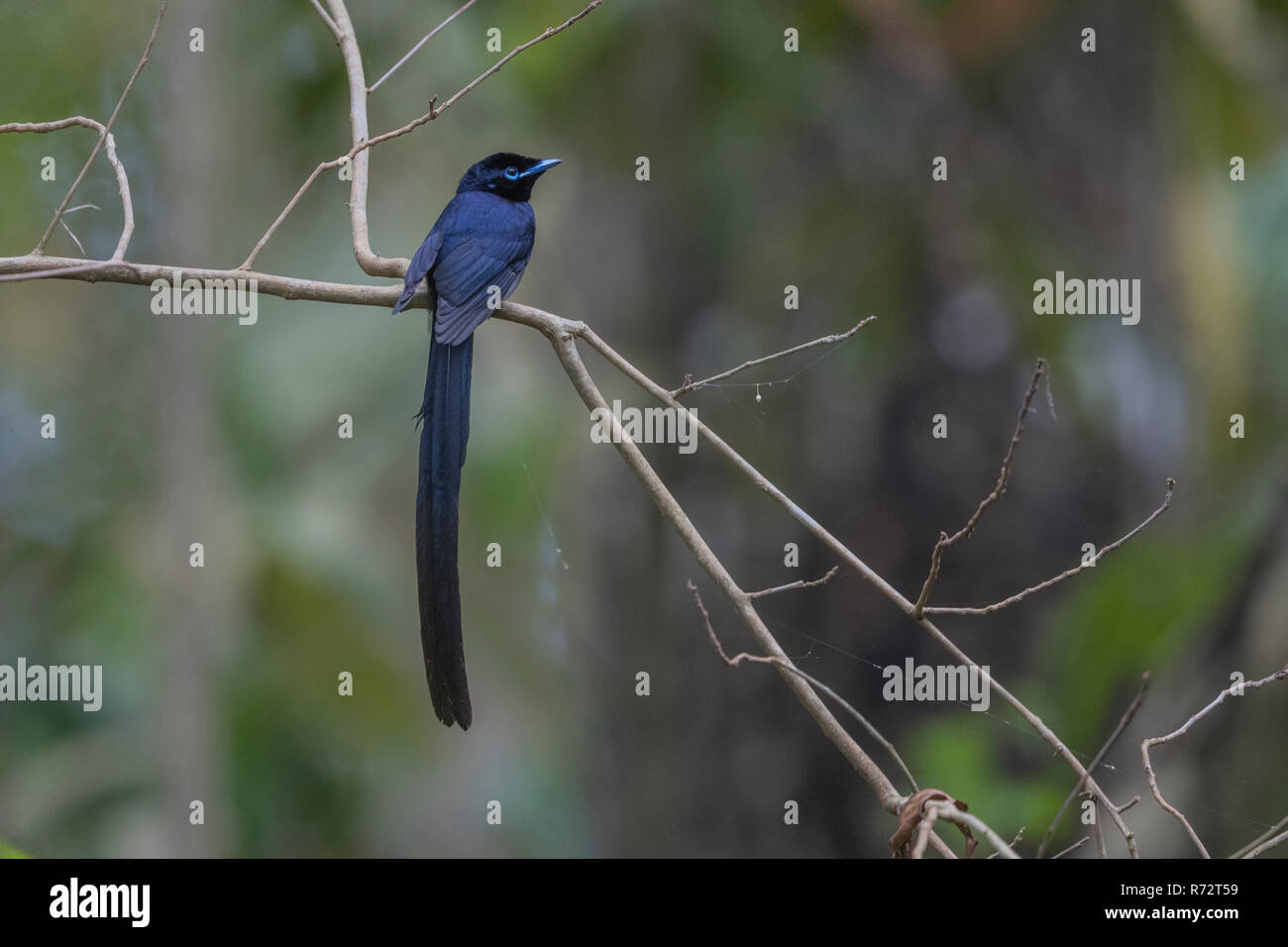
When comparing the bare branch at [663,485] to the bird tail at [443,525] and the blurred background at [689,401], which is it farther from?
the blurred background at [689,401]

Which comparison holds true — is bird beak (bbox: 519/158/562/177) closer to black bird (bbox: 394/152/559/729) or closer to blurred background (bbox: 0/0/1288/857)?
black bird (bbox: 394/152/559/729)

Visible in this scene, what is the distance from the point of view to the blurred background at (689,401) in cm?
596

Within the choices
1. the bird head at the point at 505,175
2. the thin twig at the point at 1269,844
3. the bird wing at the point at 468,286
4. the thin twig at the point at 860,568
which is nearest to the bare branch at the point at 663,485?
the thin twig at the point at 860,568

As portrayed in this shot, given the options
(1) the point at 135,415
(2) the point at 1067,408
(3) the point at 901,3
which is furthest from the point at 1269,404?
(1) the point at 135,415

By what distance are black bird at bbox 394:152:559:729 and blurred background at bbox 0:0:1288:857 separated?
244 centimetres

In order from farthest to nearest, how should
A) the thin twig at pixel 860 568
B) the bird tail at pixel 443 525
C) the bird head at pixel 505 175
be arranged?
the bird head at pixel 505 175 → the bird tail at pixel 443 525 → the thin twig at pixel 860 568

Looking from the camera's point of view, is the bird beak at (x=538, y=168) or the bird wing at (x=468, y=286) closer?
the bird wing at (x=468, y=286)

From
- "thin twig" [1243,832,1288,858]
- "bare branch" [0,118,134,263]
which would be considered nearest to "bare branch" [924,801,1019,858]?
"thin twig" [1243,832,1288,858]

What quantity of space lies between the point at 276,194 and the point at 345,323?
0.88 meters

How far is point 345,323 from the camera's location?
7.79m

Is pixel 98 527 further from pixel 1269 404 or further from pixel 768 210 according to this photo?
pixel 1269 404

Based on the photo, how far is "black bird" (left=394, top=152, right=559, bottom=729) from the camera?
2486 mm

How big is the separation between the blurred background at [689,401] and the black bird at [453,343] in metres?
2.44

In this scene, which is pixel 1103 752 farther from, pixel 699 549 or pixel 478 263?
pixel 478 263
